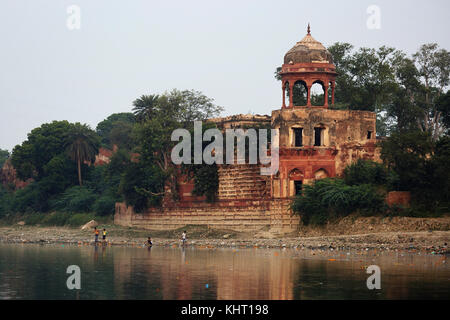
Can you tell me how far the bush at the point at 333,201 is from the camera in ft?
147

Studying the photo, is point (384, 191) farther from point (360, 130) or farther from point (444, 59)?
point (444, 59)

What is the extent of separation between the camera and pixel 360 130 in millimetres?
51312

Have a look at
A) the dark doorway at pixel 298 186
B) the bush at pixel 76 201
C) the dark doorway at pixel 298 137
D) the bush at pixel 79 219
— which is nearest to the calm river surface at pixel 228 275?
the dark doorway at pixel 298 186

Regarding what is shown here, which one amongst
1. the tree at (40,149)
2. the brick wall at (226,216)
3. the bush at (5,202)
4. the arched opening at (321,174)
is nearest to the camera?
the brick wall at (226,216)

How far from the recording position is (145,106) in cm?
7012

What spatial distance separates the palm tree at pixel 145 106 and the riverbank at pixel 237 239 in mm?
10878

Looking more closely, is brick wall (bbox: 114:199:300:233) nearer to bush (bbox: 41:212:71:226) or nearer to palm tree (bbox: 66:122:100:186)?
bush (bbox: 41:212:71:226)

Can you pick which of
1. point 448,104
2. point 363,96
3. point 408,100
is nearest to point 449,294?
point 448,104

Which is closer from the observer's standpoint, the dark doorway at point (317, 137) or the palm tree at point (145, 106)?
the dark doorway at point (317, 137)

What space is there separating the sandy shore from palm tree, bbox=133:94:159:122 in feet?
36.6

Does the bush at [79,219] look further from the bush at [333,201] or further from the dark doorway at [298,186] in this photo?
the bush at [333,201]

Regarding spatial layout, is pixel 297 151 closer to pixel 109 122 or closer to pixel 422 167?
pixel 422 167

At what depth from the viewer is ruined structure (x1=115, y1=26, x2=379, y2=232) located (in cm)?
4975

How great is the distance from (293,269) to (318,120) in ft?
69.7
